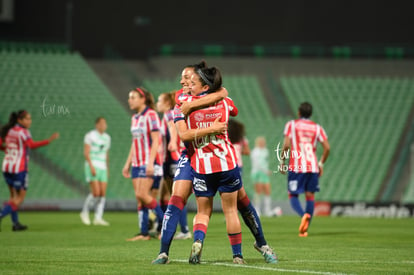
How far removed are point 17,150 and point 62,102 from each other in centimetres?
883

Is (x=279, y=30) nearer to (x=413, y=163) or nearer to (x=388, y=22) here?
(x=388, y=22)

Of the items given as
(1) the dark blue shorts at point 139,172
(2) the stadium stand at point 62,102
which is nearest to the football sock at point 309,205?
(1) the dark blue shorts at point 139,172

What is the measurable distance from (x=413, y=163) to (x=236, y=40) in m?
8.90

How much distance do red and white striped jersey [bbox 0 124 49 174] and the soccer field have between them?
47.0 inches

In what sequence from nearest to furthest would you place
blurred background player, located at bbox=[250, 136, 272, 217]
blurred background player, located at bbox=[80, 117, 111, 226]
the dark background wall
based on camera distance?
blurred background player, located at bbox=[80, 117, 111, 226]
blurred background player, located at bbox=[250, 136, 272, 217]
the dark background wall

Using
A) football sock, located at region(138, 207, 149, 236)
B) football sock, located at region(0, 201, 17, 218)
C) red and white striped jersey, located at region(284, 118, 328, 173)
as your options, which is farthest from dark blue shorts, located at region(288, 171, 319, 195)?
football sock, located at region(0, 201, 17, 218)

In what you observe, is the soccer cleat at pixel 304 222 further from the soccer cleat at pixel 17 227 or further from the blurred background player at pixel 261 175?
the blurred background player at pixel 261 175

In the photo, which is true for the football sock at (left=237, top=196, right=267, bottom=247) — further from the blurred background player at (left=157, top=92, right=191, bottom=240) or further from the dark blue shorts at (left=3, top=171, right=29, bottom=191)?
the dark blue shorts at (left=3, top=171, right=29, bottom=191)

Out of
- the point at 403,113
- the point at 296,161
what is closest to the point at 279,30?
the point at 403,113

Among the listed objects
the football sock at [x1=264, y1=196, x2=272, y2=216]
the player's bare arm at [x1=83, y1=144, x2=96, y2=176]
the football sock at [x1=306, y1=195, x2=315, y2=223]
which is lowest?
the football sock at [x1=264, y1=196, x2=272, y2=216]

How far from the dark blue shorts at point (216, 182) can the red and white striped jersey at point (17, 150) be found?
812cm

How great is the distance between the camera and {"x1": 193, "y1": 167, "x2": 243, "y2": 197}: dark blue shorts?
817cm

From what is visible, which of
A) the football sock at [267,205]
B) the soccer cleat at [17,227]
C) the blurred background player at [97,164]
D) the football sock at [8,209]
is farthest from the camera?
the football sock at [267,205]

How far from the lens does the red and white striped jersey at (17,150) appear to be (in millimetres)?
15780
